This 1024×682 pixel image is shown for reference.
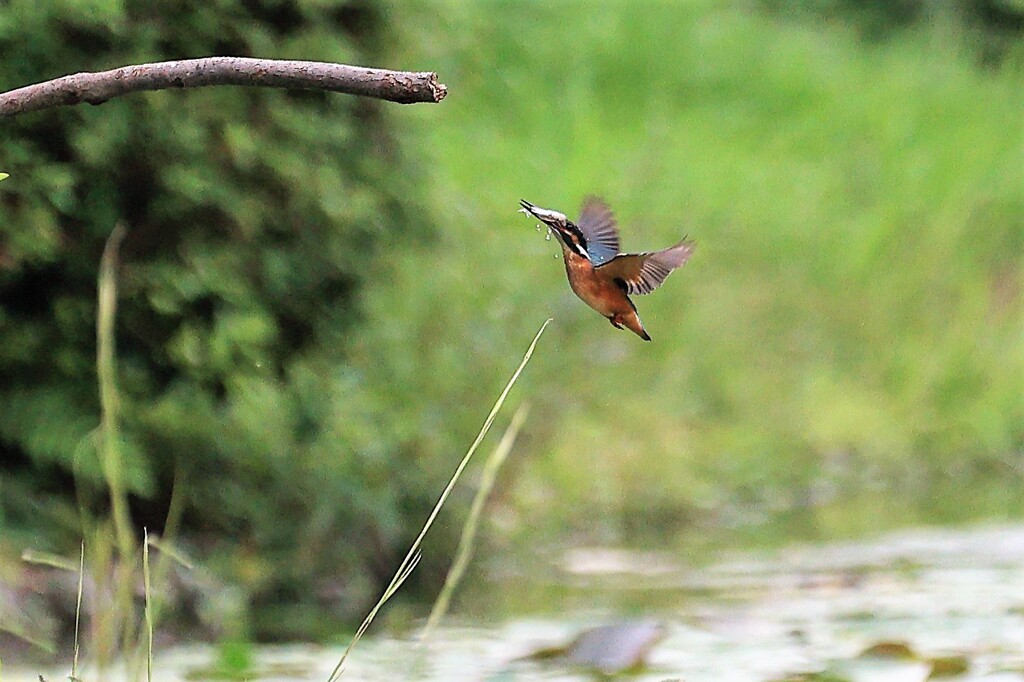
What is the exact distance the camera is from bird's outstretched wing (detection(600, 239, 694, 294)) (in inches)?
66.9

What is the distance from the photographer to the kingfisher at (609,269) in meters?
1.68

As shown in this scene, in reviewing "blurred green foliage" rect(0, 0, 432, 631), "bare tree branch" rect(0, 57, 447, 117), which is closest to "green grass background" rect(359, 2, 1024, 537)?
"blurred green foliage" rect(0, 0, 432, 631)

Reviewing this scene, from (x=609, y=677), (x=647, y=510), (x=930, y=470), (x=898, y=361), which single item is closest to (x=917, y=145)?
(x=898, y=361)

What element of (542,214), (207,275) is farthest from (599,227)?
(207,275)

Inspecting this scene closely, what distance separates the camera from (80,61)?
420cm

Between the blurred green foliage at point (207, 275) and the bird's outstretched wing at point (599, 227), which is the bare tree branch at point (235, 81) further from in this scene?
the blurred green foliage at point (207, 275)

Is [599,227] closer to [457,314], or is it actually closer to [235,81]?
[235,81]

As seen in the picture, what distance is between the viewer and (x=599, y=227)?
1.86m

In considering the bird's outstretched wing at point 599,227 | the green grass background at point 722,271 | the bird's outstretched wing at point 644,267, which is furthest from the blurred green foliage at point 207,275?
the bird's outstretched wing at point 644,267

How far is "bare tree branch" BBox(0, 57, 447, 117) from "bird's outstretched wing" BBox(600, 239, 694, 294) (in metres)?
0.26

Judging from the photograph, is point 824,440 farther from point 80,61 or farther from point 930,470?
point 80,61

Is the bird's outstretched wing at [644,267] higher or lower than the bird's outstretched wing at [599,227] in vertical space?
lower

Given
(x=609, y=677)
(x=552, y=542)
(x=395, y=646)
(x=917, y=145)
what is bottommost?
(x=609, y=677)

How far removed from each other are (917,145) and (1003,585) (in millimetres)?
6079
